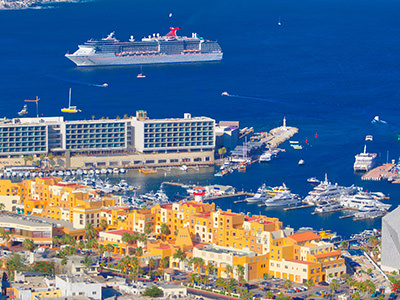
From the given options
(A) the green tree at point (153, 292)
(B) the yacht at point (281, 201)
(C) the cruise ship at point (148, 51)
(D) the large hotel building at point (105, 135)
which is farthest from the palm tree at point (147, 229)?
(C) the cruise ship at point (148, 51)

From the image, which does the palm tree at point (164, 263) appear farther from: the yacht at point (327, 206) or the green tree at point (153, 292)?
the yacht at point (327, 206)

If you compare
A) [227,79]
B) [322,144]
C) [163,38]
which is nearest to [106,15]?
[163,38]

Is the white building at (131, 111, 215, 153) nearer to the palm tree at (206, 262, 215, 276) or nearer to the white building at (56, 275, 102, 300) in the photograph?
the palm tree at (206, 262, 215, 276)

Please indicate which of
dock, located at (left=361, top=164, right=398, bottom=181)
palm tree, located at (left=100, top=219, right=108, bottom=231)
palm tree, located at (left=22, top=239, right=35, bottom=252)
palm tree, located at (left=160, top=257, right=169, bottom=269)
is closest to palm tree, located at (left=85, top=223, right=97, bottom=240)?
palm tree, located at (left=100, top=219, right=108, bottom=231)

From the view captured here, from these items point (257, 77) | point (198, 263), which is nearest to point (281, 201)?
point (198, 263)

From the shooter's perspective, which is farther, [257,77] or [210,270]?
[257,77]

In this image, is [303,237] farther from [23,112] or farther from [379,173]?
[23,112]

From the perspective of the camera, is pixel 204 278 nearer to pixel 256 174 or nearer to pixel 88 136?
pixel 256 174
